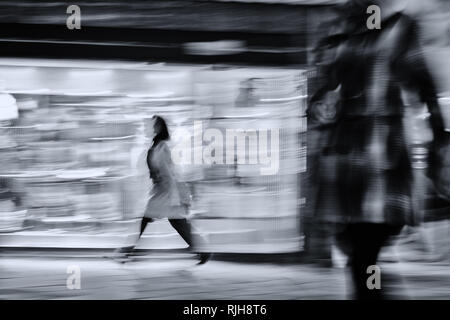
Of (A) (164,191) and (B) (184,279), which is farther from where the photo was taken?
(A) (164,191)

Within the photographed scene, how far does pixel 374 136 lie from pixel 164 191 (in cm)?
186

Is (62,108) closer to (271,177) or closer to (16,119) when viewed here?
(16,119)

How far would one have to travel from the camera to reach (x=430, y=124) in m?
4.74

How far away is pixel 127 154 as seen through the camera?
5.32 meters

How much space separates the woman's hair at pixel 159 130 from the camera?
5.20m

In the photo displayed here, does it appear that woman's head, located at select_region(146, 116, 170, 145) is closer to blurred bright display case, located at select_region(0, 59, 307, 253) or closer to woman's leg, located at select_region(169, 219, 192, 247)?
blurred bright display case, located at select_region(0, 59, 307, 253)

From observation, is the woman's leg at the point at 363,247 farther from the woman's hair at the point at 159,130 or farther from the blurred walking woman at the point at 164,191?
the woman's hair at the point at 159,130

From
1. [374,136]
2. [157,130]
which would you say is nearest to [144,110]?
[157,130]

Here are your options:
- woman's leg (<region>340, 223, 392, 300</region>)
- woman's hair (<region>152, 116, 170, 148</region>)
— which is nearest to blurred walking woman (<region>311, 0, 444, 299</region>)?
woman's leg (<region>340, 223, 392, 300</region>)

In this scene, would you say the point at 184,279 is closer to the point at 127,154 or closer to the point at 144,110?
the point at 127,154

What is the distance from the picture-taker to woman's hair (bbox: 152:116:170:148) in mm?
5195
